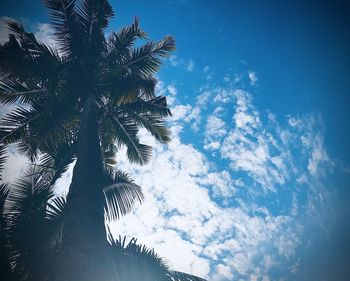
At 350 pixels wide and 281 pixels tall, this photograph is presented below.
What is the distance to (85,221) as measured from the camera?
17.7 ft

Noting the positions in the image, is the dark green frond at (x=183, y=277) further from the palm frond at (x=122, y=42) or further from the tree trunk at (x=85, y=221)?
the palm frond at (x=122, y=42)

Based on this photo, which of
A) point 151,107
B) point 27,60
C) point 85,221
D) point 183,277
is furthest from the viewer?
point 151,107

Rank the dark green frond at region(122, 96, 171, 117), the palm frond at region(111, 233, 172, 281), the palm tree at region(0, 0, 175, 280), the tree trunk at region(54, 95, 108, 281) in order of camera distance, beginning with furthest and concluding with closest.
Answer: the dark green frond at region(122, 96, 171, 117)
the palm tree at region(0, 0, 175, 280)
the palm frond at region(111, 233, 172, 281)
the tree trunk at region(54, 95, 108, 281)

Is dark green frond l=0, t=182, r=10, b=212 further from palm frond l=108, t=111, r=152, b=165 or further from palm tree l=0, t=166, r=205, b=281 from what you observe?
palm frond l=108, t=111, r=152, b=165

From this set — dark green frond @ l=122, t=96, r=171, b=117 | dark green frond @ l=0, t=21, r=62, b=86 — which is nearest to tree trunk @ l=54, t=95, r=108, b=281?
dark green frond @ l=122, t=96, r=171, b=117

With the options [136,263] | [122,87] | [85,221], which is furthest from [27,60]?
[136,263]

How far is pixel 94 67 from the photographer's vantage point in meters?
8.56

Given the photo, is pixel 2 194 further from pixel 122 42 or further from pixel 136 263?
pixel 122 42

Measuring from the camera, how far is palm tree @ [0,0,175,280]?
24.9 feet

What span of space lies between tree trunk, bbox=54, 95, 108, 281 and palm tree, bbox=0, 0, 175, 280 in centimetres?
3

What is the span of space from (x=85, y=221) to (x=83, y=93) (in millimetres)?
4310

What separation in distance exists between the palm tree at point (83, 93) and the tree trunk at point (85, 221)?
3cm

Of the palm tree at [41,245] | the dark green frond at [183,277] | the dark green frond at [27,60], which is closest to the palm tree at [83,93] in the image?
the dark green frond at [27,60]

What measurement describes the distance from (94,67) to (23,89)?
2.39 meters
